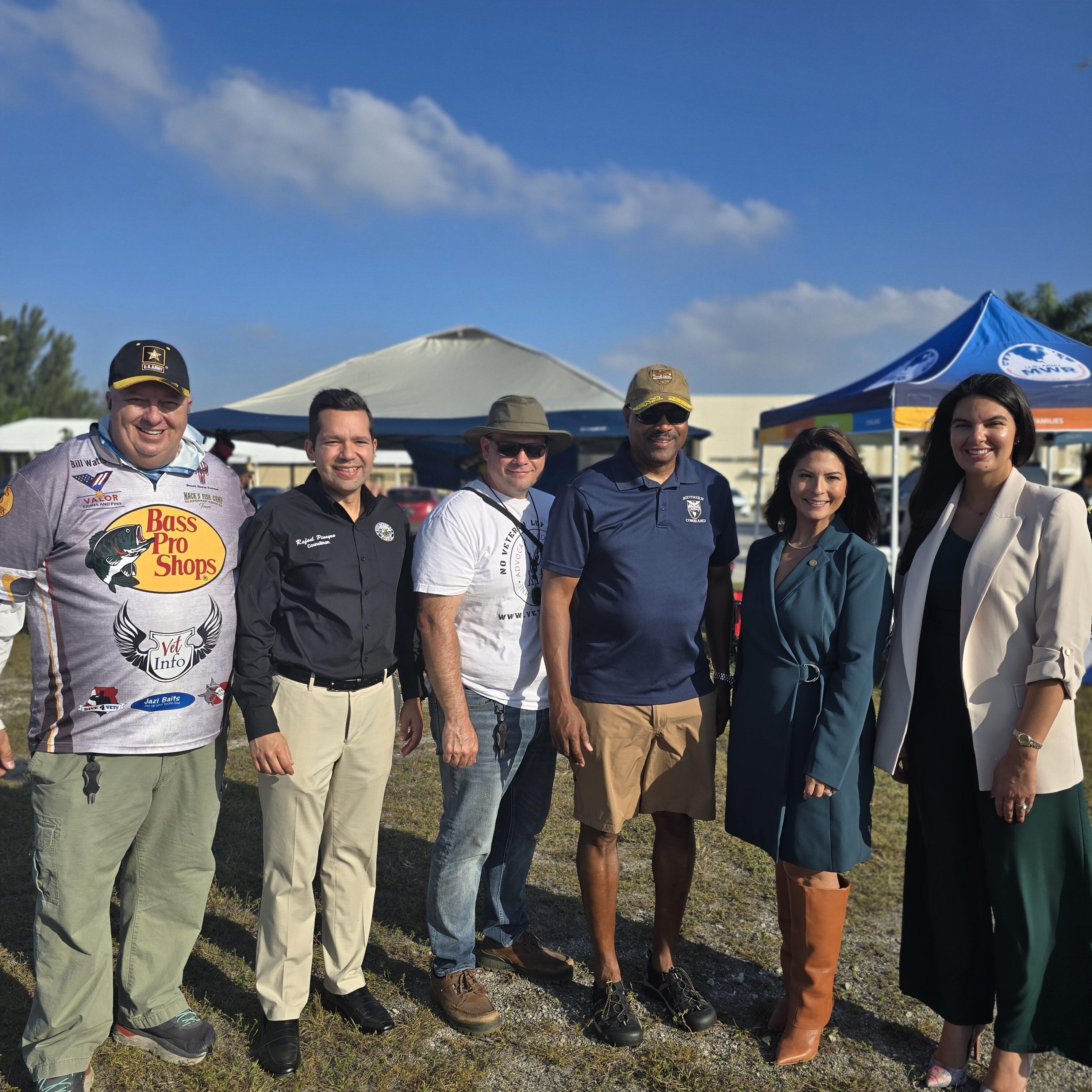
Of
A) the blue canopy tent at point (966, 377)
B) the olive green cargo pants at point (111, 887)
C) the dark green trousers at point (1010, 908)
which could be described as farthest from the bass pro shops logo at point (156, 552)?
the blue canopy tent at point (966, 377)

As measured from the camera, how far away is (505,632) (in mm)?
2855

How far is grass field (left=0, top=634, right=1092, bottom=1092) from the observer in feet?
8.41

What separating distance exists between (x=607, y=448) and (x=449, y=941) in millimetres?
7361

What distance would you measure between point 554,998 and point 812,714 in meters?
1.43

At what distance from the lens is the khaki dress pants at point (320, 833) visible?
8.55ft

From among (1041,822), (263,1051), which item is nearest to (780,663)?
(1041,822)

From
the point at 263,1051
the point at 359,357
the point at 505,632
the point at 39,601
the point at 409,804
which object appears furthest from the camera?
the point at 359,357

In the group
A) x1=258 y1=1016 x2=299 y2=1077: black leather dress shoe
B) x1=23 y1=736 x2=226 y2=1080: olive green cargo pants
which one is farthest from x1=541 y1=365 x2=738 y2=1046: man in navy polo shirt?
x1=23 y1=736 x2=226 y2=1080: olive green cargo pants

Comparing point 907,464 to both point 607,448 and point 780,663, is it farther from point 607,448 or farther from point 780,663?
point 780,663

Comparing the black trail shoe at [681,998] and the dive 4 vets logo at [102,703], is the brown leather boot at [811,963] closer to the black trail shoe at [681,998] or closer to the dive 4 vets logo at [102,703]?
the black trail shoe at [681,998]

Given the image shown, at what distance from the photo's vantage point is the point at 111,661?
2340mm

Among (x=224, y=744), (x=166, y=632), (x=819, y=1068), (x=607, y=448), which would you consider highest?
(x=607, y=448)

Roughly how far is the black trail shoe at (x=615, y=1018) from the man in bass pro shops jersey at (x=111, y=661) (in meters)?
1.29

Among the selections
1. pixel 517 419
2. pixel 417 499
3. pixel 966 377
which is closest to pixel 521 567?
pixel 517 419
